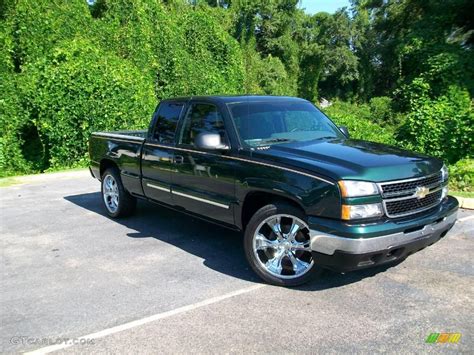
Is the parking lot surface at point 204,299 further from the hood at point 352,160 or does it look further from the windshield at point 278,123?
the windshield at point 278,123

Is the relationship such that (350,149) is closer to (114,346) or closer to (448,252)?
(448,252)

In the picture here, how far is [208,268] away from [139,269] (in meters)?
0.74

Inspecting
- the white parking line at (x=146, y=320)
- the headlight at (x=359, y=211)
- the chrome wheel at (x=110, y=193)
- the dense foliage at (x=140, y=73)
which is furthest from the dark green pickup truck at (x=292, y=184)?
the dense foliage at (x=140, y=73)

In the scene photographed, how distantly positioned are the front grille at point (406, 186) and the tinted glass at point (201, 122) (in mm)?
1863

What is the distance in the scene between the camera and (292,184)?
4172 mm

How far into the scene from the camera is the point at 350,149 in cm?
468

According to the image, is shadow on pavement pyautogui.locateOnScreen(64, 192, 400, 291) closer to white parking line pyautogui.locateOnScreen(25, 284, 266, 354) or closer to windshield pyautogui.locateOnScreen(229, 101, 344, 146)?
white parking line pyautogui.locateOnScreen(25, 284, 266, 354)

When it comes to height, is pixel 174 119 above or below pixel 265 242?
above

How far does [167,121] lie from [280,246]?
2452mm

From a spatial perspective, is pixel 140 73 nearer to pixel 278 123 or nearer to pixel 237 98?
pixel 237 98

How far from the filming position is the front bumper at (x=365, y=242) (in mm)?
→ 3791

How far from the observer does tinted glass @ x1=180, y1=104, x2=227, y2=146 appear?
17.1 feet

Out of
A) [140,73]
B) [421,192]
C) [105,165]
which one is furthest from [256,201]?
[140,73]

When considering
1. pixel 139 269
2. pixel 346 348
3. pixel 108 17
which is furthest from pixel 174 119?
pixel 108 17
